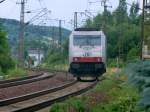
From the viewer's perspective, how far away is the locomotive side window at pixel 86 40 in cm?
3853

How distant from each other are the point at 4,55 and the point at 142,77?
52.8m

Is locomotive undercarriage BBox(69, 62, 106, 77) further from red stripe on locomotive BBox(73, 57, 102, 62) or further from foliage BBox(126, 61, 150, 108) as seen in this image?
foliage BBox(126, 61, 150, 108)

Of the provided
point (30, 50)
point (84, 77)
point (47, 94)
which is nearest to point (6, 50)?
point (84, 77)

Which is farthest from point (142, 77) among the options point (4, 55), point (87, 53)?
point (4, 55)

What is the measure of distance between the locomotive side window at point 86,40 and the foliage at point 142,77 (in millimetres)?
32941

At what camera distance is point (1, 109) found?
54.7 ft

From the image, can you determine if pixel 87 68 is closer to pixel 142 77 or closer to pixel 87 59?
pixel 87 59

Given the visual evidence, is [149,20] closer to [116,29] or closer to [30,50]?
[116,29]

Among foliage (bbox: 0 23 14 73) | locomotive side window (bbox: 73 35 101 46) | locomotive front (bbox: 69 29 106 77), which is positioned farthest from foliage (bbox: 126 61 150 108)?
foliage (bbox: 0 23 14 73)

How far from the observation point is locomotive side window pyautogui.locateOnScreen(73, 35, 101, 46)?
3853 cm

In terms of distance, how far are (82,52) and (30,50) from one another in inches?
4082

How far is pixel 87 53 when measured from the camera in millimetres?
A: 38094

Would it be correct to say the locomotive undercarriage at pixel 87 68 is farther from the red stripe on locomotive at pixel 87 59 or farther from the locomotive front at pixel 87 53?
the red stripe on locomotive at pixel 87 59

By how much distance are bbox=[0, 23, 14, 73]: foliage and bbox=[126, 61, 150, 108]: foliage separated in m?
51.4
